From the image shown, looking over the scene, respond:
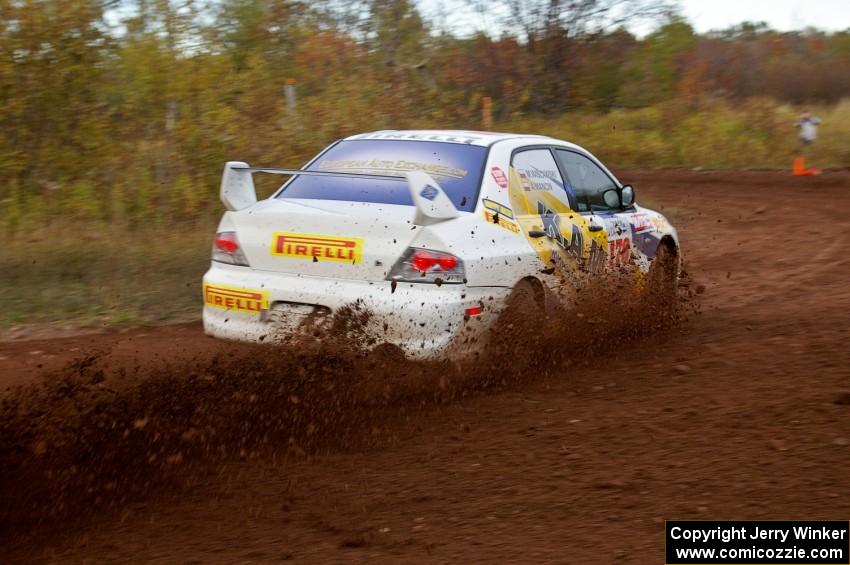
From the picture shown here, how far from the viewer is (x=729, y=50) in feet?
114

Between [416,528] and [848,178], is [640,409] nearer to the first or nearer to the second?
[416,528]

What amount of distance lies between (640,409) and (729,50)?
32015mm

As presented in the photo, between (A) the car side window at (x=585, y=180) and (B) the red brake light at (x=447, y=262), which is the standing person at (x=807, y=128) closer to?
(A) the car side window at (x=585, y=180)

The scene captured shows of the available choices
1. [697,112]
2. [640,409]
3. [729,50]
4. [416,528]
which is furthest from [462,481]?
[729,50]

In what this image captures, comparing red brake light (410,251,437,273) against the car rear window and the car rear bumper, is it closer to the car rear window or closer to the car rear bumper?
the car rear bumper

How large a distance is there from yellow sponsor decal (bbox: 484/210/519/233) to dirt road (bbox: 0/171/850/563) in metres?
0.86

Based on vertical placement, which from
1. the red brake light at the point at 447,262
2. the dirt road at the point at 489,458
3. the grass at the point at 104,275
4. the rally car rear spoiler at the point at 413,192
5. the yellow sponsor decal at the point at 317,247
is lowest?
the dirt road at the point at 489,458

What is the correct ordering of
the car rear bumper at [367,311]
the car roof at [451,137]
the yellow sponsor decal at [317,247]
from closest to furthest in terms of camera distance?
the car rear bumper at [367,311] < the yellow sponsor decal at [317,247] < the car roof at [451,137]

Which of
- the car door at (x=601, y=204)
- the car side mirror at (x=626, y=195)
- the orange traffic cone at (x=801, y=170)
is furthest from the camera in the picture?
the orange traffic cone at (x=801, y=170)

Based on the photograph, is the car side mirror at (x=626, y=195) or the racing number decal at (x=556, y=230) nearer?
the racing number decal at (x=556, y=230)

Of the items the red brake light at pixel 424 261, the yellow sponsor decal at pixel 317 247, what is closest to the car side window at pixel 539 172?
the red brake light at pixel 424 261

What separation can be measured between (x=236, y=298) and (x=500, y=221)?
1.63m

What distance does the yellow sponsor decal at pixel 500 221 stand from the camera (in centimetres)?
590

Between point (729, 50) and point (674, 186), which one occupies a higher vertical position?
point (729, 50)
